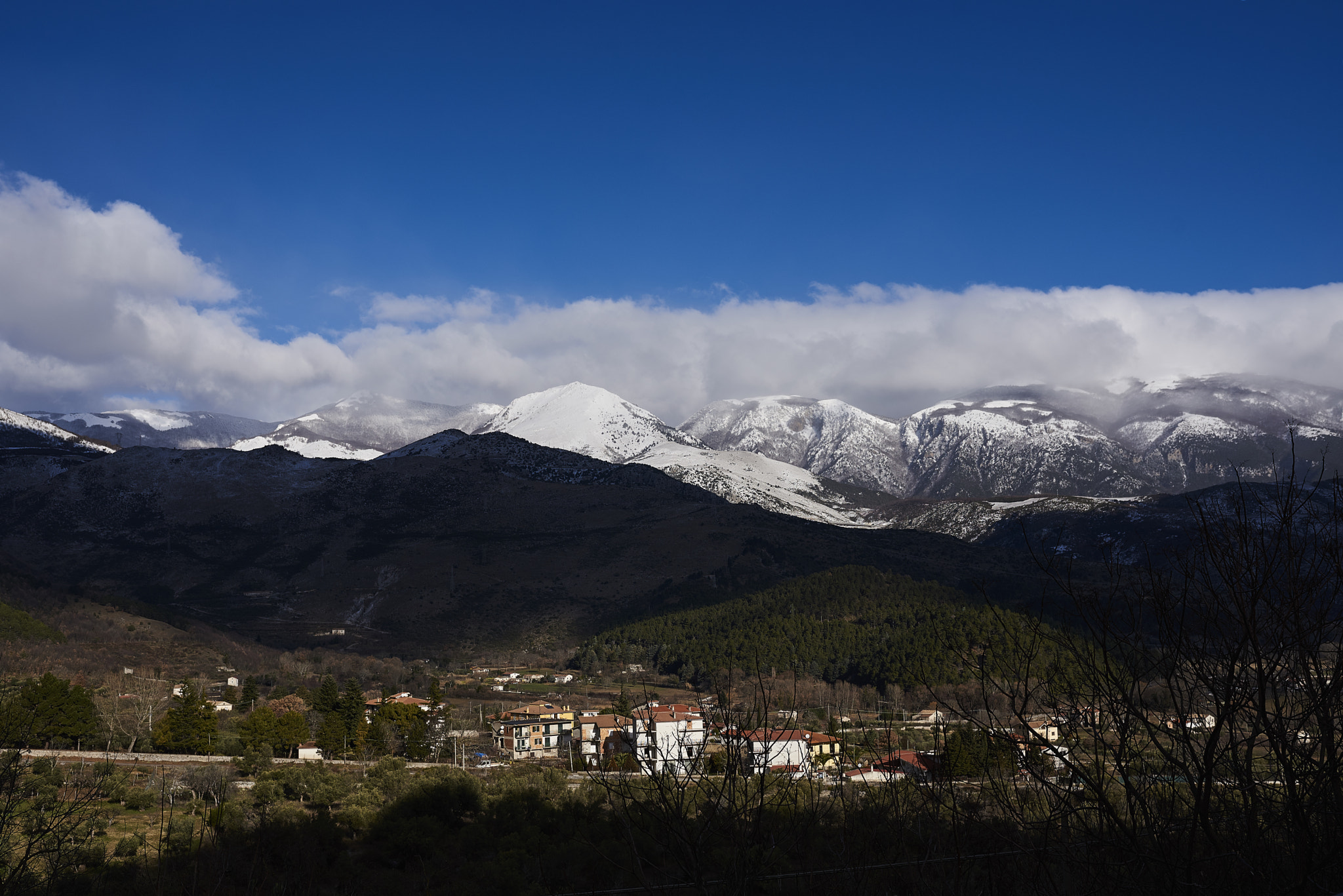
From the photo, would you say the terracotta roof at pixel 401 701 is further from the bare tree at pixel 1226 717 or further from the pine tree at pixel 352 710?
the bare tree at pixel 1226 717

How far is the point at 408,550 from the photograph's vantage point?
516 feet

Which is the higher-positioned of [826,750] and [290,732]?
[290,732]

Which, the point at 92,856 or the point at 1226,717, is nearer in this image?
the point at 1226,717

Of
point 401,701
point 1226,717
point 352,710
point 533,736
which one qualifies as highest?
point 1226,717

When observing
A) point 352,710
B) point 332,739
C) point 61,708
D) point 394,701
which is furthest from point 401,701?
point 61,708

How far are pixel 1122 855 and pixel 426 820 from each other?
1119 inches

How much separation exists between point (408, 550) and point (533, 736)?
108m

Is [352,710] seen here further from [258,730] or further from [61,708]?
[61,708]

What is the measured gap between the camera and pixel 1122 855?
17.6 feet

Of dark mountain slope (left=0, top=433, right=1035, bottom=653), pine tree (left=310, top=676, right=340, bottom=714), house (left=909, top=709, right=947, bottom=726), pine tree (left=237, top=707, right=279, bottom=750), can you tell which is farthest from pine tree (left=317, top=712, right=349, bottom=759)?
dark mountain slope (left=0, top=433, right=1035, bottom=653)

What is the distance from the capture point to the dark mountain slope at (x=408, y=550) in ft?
432

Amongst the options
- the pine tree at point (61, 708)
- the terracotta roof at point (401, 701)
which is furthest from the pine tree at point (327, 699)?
the pine tree at point (61, 708)

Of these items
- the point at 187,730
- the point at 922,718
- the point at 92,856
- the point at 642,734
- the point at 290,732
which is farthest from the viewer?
the point at 922,718

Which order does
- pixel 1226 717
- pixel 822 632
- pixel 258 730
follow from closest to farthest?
1. pixel 1226 717
2. pixel 258 730
3. pixel 822 632
